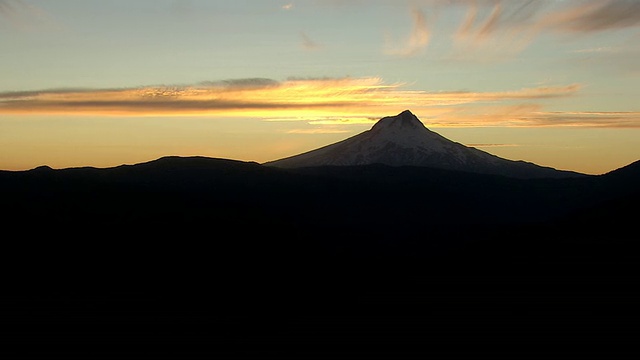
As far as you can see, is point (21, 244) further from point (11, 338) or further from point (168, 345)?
point (168, 345)

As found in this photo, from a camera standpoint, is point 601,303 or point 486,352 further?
point 601,303

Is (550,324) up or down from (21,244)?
up

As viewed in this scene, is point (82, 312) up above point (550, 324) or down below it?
below

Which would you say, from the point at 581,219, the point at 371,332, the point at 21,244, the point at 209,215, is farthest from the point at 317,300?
the point at 581,219

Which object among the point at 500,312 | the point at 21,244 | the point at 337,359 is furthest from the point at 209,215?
the point at 337,359

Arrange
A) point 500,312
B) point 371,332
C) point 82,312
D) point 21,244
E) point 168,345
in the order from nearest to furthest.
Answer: point 168,345 < point 371,332 < point 500,312 < point 82,312 < point 21,244

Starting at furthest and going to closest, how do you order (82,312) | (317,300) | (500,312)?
(317,300) → (82,312) → (500,312)

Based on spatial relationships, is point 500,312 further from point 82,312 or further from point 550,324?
point 82,312

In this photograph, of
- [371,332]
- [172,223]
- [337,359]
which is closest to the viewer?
[337,359]

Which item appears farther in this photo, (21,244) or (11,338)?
(21,244)

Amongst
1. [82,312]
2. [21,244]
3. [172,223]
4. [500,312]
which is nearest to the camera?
[500,312]
